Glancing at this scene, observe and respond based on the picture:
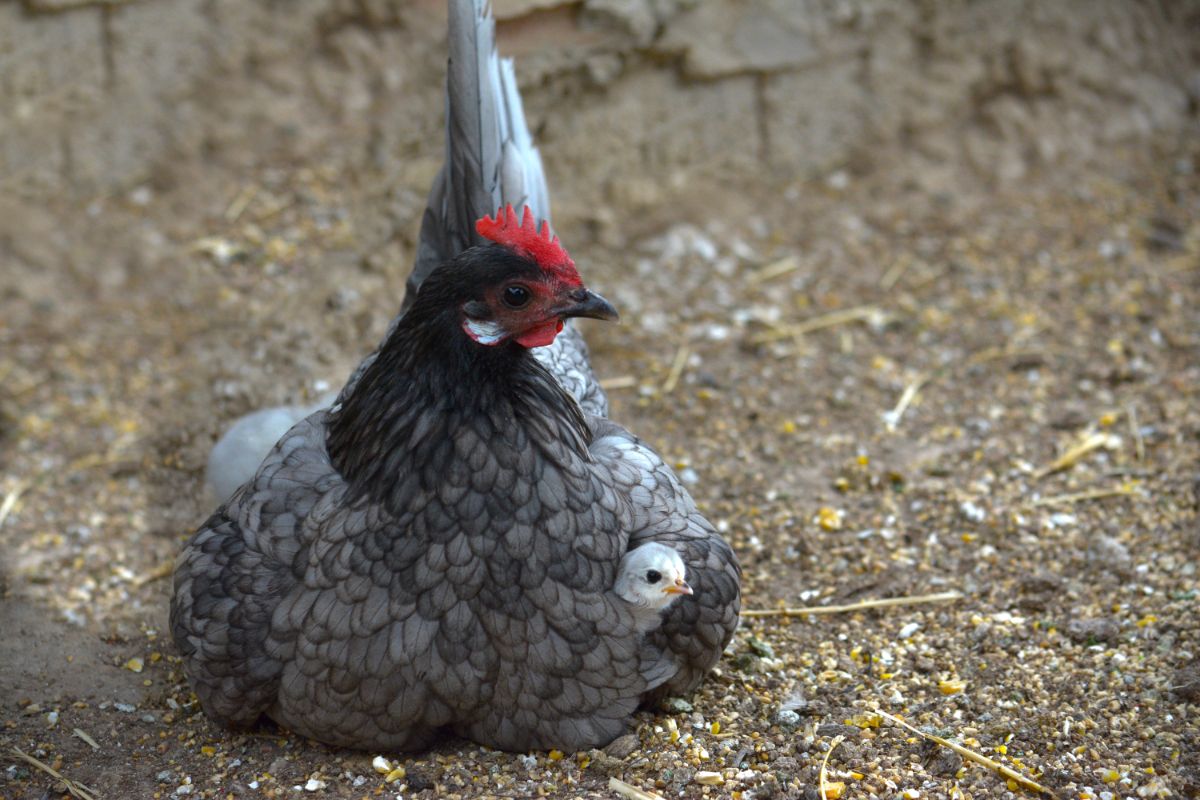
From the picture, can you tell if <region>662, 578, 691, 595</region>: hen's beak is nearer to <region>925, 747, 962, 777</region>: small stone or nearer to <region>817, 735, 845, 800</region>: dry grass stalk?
<region>817, 735, 845, 800</region>: dry grass stalk

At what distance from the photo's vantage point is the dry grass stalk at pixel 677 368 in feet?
17.2

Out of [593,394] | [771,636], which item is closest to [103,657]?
[593,394]

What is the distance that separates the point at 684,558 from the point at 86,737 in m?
1.69

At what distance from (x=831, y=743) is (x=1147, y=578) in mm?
1355

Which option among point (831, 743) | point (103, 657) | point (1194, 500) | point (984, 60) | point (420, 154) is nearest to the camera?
point (831, 743)

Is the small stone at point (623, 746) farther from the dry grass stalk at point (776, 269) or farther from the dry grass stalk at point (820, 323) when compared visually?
the dry grass stalk at point (776, 269)

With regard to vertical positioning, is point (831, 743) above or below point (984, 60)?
below

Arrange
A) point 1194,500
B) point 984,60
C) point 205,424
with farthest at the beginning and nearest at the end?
point 984,60 → point 205,424 → point 1194,500

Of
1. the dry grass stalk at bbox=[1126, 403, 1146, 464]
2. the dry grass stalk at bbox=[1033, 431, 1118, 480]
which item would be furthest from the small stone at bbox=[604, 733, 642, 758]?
the dry grass stalk at bbox=[1126, 403, 1146, 464]

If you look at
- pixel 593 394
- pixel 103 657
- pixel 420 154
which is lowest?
pixel 103 657

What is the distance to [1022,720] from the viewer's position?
3.39m

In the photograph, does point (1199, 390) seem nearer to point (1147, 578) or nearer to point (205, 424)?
point (1147, 578)

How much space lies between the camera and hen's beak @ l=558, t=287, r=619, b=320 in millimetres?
3064

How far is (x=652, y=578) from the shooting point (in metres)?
3.16
